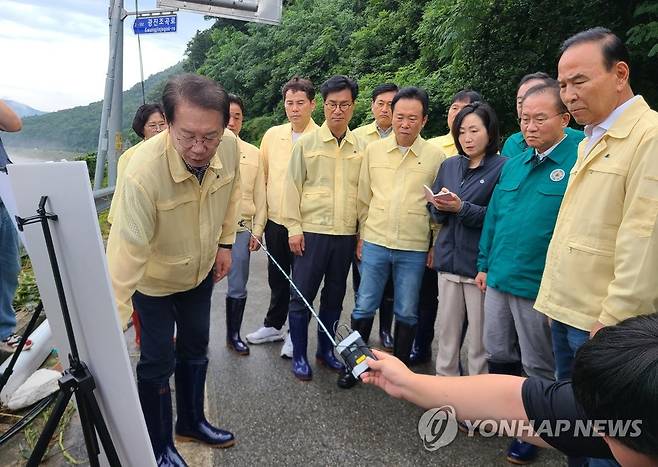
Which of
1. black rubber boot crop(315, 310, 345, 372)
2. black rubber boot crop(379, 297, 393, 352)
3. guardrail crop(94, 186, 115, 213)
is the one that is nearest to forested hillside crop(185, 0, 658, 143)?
black rubber boot crop(379, 297, 393, 352)

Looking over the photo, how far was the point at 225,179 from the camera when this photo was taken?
7.61 ft

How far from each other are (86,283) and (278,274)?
2.50 metres

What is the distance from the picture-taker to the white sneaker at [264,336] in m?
3.81

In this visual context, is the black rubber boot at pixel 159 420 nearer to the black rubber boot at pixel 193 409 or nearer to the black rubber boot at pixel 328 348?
the black rubber boot at pixel 193 409

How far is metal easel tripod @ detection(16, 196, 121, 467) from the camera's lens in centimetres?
139

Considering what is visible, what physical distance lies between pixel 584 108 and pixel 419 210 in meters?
1.27

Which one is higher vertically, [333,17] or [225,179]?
[333,17]

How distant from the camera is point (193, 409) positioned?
252 centimetres

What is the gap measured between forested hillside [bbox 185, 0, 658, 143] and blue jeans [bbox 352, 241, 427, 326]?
172 inches

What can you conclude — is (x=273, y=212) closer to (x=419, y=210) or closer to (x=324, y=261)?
(x=324, y=261)

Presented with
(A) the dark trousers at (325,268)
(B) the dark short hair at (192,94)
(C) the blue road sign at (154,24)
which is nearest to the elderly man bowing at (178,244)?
(B) the dark short hair at (192,94)

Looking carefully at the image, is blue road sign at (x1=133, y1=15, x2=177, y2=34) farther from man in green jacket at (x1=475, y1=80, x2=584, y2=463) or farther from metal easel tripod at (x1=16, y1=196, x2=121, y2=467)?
metal easel tripod at (x1=16, y1=196, x2=121, y2=467)

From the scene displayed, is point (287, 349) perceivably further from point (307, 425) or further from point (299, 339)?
point (307, 425)

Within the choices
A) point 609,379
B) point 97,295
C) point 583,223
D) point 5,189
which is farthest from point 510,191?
point 5,189
